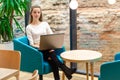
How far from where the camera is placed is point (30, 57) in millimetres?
3572

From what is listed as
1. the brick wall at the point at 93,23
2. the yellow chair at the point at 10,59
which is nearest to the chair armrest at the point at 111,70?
the yellow chair at the point at 10,59

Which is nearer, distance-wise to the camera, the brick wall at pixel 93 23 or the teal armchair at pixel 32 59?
the teal armchair at pixel 32 59

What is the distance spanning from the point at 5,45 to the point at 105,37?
191 cm

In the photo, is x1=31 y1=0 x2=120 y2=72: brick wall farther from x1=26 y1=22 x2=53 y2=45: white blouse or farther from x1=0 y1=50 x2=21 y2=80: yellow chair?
x1=0 y1=50 x2=21 y2=80: yellow chair

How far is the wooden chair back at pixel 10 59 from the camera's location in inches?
98.7

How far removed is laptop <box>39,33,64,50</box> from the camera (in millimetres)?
3334

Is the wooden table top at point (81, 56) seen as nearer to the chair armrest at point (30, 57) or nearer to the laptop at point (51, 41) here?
the laptop at point (51, 41)

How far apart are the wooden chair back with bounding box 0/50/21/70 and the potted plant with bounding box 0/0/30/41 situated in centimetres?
197

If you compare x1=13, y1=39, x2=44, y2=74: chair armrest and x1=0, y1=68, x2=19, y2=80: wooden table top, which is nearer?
x1=0, y1=68, x2=19, y2=80: wooden table top

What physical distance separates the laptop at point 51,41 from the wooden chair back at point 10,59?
806 millimetres

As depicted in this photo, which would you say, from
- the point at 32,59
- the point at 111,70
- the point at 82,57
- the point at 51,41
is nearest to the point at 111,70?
the point at 111,70

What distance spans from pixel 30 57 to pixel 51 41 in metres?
0.44

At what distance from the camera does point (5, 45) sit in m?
4.55

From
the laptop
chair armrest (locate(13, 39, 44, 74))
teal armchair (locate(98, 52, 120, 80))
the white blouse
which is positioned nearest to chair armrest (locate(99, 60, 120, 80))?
teal armchair (locate(98, 52, 120, 80))
